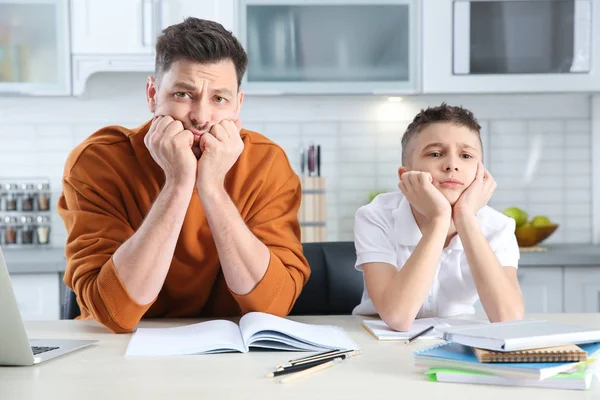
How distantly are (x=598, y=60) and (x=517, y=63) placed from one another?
1.11ft

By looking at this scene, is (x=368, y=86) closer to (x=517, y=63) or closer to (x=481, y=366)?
(x=517, y=63)

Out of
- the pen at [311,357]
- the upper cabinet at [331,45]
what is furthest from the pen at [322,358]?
the upper cabinet at [331,45]

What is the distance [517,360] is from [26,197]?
9.09 feet

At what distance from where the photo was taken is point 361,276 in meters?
1.98

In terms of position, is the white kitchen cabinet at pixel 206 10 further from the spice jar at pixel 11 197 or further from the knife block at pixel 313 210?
the spice jar at pixel 11 197

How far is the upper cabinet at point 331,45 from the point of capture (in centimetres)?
322

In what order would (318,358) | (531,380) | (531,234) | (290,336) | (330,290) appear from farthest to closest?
(531,234), (330,290), (290,336), (318,358), (531,380)

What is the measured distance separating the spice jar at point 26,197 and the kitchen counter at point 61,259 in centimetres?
23

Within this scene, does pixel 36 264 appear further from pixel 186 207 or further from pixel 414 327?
pixel 414 327

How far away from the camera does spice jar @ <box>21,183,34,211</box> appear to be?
3373mm

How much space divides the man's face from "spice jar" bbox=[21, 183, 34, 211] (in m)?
1.89

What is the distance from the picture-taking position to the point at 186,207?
158cm

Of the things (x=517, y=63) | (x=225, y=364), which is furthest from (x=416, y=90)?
(x=225, y=364)

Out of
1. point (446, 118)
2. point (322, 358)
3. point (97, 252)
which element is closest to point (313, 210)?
point (446, 118)
